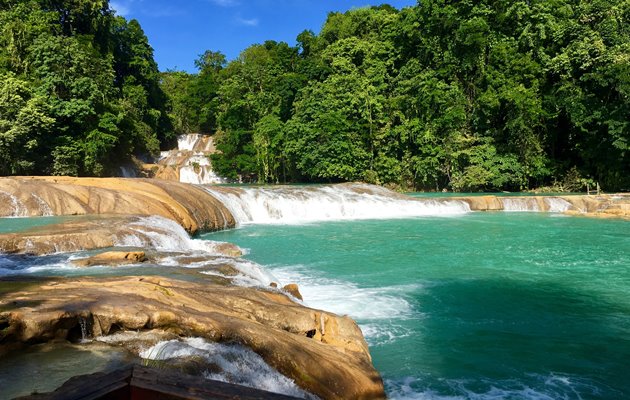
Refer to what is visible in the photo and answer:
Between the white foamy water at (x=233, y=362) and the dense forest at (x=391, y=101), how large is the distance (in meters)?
24.5

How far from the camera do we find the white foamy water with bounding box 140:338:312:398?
13.0ft

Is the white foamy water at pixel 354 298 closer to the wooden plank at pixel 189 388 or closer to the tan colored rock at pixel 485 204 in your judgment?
the wooden plank at pixel 189 388

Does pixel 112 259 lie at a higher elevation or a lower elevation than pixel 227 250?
higher

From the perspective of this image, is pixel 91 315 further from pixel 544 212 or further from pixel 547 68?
pixel 547 68

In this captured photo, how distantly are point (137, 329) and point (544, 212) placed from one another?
22770mm

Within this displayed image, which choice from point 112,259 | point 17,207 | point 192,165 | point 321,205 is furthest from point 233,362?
point 192,165

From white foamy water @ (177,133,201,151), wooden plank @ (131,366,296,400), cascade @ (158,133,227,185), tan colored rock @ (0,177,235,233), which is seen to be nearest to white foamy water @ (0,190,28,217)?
tan colored rock @ (0,177,235,233)

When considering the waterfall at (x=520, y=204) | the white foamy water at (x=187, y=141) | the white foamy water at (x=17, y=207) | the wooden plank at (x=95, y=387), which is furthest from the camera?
the white foamy water at (x=187, y=141)

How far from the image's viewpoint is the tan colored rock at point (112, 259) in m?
8.40

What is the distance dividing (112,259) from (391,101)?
28866 millimetres

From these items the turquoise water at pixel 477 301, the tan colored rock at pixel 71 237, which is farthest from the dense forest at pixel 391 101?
the tan colored rock at pixel 71 237

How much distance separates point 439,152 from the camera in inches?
1262

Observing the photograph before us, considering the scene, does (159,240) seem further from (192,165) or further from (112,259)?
(192,165)

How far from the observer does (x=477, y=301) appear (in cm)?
870
